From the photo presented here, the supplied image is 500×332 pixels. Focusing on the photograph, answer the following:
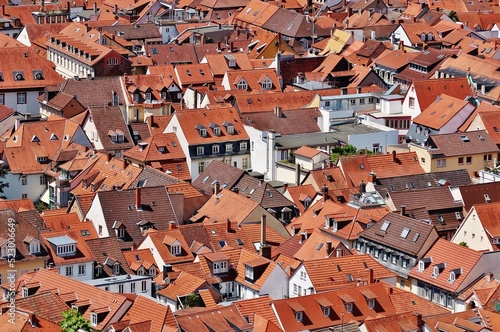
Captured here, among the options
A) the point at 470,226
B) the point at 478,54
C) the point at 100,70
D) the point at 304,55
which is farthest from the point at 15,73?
the point at 470,226

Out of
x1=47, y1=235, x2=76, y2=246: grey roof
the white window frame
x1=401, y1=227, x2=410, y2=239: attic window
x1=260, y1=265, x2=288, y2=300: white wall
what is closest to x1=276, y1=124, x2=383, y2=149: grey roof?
x1=401, y1=227, x2=410, y2=239: attic window

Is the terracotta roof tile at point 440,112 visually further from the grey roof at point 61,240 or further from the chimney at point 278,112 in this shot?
the grey roof at point 61,240

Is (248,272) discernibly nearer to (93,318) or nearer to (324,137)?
(93,318)

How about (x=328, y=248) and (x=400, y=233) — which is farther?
(x=400, y=233)

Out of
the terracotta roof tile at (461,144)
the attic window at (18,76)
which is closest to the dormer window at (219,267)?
the terracotta roof tile at (461,144)

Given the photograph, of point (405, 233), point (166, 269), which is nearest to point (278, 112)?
point (405, 233)

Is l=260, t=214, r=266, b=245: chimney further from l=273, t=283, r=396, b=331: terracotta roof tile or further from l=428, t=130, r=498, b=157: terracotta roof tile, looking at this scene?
l=428, t=130, r=498, b=157: terracotta roof tile
